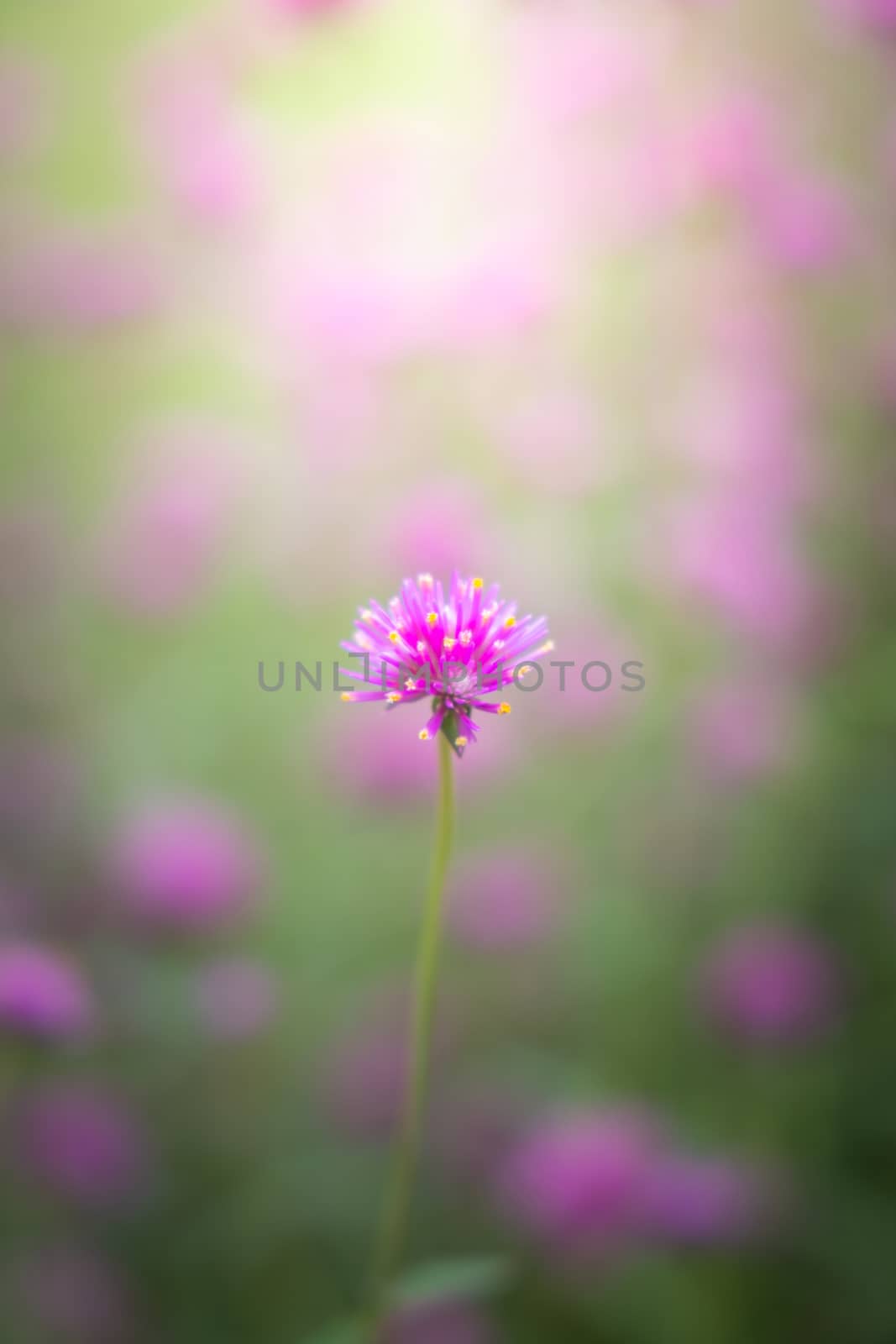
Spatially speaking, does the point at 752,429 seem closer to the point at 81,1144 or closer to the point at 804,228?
the point at 804,228

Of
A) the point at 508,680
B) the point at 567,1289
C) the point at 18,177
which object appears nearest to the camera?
the point at 508,680

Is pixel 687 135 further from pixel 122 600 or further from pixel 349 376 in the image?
pixel 122 600

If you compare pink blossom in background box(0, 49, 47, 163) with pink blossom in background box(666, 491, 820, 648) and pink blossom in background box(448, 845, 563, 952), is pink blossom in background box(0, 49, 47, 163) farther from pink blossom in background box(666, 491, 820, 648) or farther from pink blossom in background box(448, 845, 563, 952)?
pink blossom in background box(448, 845, 563, 952)

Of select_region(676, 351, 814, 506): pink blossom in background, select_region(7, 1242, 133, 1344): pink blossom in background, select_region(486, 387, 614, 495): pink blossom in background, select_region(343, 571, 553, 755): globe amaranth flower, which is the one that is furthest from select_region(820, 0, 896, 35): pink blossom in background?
select_region(7, 1242, 133, 1344): pink blossom in background

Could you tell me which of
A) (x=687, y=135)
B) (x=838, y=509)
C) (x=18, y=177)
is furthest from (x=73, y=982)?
(x=18, y=177)

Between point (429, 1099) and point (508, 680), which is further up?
point (508, 680)
